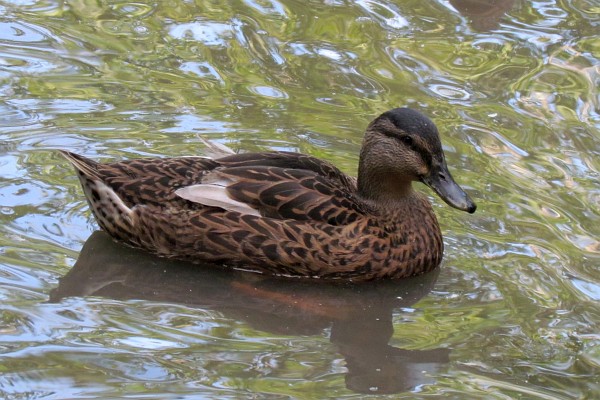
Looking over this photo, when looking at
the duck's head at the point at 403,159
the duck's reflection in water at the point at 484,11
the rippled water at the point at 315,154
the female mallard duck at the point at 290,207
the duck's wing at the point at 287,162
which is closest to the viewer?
the rippled water at the point at 315,154

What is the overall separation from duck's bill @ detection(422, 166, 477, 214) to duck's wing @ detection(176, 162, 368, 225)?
21.0 inches

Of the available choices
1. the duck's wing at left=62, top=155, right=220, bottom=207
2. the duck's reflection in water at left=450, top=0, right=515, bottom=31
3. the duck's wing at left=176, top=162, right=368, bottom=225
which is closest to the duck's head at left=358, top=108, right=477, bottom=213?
the duck's wing at left=176, top=162, right=368, bottom=225

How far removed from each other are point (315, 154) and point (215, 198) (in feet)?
5.29

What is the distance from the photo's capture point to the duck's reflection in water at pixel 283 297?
7145mm

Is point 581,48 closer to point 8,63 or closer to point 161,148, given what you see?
point 161,148

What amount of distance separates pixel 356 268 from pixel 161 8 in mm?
4640

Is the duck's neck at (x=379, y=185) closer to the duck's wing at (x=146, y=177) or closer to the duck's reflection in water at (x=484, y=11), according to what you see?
the duck's wing at (x=146, y=177)

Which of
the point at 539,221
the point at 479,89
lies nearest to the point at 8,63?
the point at 479,89

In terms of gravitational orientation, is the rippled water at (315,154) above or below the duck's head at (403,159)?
below

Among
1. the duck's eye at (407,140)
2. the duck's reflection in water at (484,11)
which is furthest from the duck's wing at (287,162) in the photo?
the duck's reflection in water at (484,11)

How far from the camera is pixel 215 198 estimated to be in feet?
26.9

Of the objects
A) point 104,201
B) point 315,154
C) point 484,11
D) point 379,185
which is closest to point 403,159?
point 379,185

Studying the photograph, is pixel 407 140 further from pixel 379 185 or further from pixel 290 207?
pixel 290 207

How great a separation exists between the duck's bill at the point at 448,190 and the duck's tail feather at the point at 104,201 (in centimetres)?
195
